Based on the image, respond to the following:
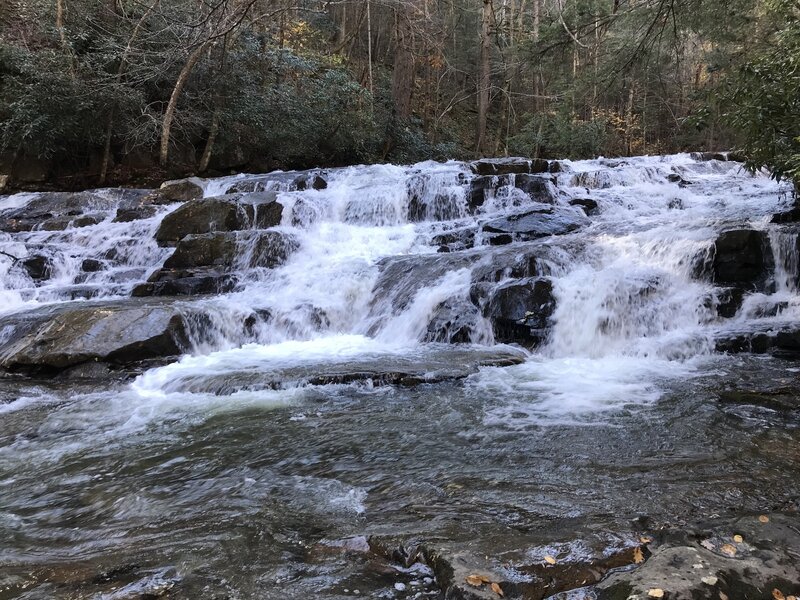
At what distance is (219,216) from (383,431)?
8208 mm

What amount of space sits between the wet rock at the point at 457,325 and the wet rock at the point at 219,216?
18.2 feet

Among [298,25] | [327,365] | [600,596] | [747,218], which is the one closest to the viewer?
[600,596]

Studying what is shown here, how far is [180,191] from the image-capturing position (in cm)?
1311

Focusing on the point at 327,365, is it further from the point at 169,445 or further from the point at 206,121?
the point at 206,121

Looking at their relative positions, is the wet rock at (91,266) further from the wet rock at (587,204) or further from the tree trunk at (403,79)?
the tree trunk at (403,79)

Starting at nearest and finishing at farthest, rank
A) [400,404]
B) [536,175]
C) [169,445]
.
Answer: [169,445] → [400,404] → [536,175]

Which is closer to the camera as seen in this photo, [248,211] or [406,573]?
[406,573]

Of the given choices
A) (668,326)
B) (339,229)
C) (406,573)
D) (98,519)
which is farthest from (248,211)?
(406,573)

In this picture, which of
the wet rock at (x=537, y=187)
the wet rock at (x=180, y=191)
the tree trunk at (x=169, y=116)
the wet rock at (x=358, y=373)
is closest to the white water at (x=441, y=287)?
the wet rock at (x=358, y=373)

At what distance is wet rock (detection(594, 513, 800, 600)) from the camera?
193cm

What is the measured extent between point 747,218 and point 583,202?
3.65 metres

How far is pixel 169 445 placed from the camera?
4.17 m

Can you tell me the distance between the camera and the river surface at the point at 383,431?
2572 mm

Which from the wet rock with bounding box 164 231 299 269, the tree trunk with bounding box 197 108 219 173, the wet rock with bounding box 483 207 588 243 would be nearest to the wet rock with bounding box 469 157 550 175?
the wet rock with bounding box 483 207 588 243
